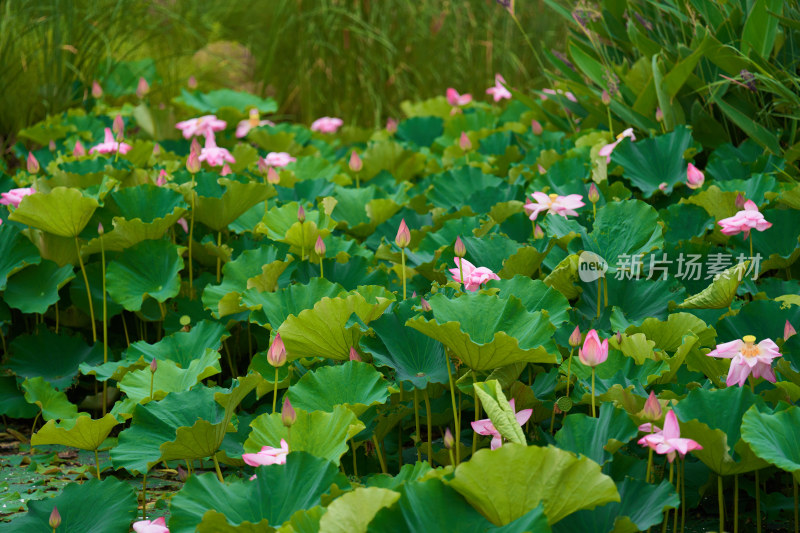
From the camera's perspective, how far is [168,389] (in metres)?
1.52

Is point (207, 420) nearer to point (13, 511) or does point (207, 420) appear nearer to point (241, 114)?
point (13, 511)

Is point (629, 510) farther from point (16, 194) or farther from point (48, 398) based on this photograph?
point (16, 194)

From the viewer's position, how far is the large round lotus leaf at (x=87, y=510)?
1.23 m

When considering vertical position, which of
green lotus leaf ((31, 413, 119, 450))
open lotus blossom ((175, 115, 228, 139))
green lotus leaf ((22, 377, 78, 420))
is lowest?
green lotus leaf ((22, 377, 78, 420))

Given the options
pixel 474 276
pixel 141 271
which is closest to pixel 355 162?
pixel 141 271

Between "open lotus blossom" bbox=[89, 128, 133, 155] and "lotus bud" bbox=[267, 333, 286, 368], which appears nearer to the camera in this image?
"lotus bud" bbox=[267, 333, 286, 368]

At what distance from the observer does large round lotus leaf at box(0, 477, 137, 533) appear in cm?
123

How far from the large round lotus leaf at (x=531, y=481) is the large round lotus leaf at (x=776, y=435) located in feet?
0.77

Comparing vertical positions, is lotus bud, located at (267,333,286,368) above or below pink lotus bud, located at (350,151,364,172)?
above

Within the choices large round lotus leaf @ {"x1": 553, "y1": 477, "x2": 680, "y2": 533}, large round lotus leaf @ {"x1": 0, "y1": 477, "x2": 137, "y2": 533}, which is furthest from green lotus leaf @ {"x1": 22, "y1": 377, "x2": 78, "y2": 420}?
large round lotus leaf @ {"x1": 553, "y1": 477, "x2": 680, "y2": 533}

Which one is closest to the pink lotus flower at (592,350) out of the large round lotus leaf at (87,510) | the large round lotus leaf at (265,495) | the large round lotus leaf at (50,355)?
the large round lotus leaf at (265,495)

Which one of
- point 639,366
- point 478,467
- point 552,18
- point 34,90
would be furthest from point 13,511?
point 552,18

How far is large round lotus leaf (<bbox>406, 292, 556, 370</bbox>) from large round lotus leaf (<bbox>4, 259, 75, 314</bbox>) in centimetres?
103

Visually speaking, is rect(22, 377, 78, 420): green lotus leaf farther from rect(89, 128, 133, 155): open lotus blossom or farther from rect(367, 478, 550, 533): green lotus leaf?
rect(367, 478, 550, 533): green lotus leaf
